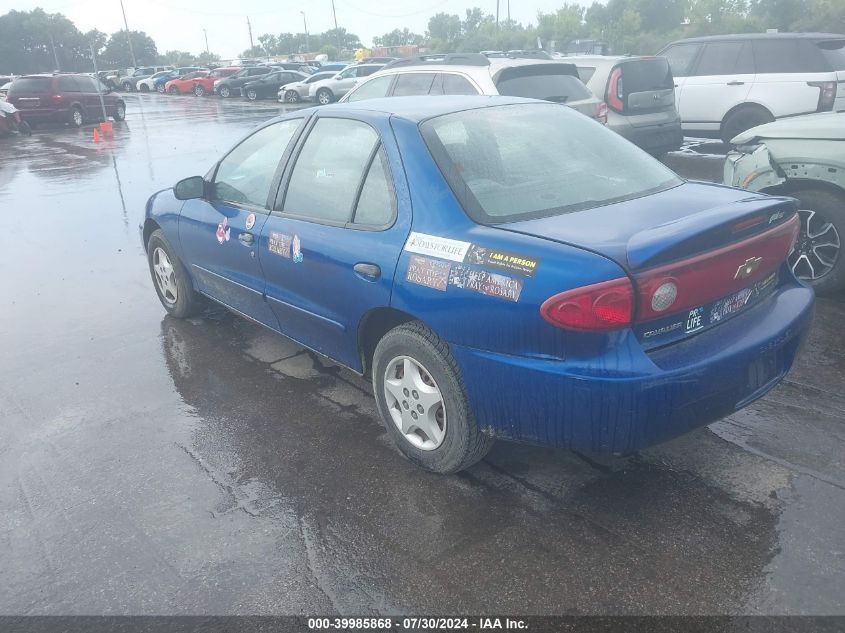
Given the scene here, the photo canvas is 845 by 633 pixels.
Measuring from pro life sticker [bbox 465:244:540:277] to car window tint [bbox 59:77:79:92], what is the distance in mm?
24335

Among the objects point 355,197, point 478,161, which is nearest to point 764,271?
point 478,161

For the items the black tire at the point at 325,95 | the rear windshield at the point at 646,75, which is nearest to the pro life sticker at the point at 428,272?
the rear windshield at the point at 646,75

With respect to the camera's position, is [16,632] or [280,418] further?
[280,418]

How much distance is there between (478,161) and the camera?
3.32 m

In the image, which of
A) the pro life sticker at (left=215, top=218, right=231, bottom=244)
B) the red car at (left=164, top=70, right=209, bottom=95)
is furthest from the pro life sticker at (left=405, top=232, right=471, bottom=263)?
the red car at (left=164, top=70, right=209, bottom=95)

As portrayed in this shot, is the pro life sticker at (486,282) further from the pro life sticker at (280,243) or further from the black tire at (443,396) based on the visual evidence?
the pro life sticker at (280,243)

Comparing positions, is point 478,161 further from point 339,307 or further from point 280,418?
point 280,418

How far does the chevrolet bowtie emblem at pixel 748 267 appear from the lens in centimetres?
292

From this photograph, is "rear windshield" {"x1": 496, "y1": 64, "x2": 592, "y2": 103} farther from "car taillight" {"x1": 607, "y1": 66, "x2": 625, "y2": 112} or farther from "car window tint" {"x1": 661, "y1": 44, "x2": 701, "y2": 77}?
"car window tint" {"x1": 661, "y1": 44, "x2": 701, "y2": 77}

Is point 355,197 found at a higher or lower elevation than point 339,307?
higher

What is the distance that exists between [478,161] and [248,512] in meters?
1.89

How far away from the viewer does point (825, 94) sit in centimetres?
939

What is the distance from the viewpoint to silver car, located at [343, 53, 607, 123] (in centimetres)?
789

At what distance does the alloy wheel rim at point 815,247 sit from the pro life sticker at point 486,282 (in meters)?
3.40
